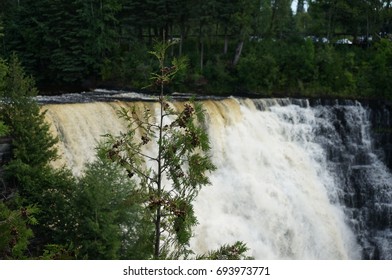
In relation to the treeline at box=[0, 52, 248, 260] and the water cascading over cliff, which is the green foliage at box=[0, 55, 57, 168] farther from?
the water cascading over cliff

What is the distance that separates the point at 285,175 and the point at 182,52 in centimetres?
2066

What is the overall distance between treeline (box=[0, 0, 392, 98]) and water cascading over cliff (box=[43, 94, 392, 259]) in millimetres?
7437

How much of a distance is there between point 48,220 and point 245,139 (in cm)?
1211

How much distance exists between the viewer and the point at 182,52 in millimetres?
41562

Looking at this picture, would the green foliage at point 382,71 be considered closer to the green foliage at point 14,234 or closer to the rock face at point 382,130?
the rock face at point 382,130

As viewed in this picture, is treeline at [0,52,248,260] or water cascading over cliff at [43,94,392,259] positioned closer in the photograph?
treeline at [0,52,248,260]

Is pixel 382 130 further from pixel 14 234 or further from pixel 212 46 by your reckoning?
pixel 14 234

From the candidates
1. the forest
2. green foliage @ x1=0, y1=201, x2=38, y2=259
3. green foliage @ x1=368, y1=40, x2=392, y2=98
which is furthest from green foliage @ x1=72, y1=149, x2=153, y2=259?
green foliage @ x1=368, y1=40, x2=392, y2=98

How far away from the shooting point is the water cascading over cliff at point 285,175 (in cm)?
1925

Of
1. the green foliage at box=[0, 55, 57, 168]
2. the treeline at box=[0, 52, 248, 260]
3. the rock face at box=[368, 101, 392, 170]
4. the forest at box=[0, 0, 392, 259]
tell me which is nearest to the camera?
the treeline at box=[0, 52, 248, 260]

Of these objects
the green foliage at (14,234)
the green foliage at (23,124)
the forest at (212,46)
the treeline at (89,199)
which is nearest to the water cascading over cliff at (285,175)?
the green foliage at (23,124)

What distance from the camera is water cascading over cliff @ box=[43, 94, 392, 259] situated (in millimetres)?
19250

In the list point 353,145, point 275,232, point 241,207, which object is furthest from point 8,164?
point 353,145

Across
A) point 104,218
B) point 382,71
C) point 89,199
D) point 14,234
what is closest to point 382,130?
point 382,71
